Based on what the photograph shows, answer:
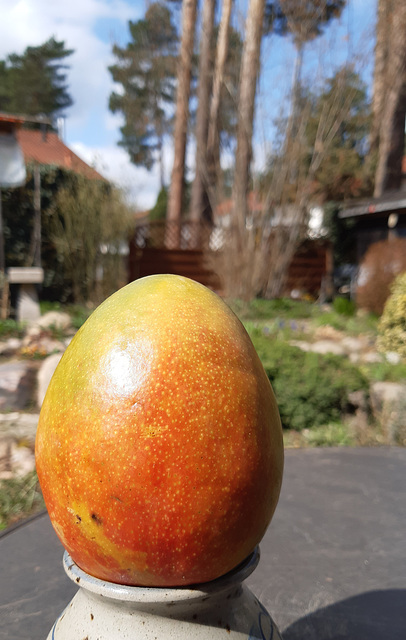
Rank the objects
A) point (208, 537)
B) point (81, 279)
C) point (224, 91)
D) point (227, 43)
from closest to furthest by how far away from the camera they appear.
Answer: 1. point (208, 537)
2. point (81, 279)
3. point (224, 91)
4. point (227, 43)

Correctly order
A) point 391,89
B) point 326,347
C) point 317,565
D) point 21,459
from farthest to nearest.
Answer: point 391,89 < point 326,347 < point 21,459 < point 317,565

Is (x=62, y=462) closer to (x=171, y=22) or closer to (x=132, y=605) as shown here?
(x=132, y=605)

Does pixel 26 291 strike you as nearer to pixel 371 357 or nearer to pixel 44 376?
pixel 44 376

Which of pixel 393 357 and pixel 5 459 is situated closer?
pixel 5 459

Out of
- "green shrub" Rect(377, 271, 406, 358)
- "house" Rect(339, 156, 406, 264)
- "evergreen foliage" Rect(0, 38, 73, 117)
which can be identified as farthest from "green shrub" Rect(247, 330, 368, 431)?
"evergreen foliage" Rect(0, 38, 73, 117)

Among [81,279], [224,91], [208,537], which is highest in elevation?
[224,91]

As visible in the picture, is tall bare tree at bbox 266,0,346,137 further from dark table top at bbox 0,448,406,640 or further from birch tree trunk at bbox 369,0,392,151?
dark table top at bbox 0,448,406,640

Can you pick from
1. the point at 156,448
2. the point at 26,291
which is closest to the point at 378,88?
Result: the point at 26,291

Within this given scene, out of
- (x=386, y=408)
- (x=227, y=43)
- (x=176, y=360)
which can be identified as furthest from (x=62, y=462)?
(x=227, y=43)
